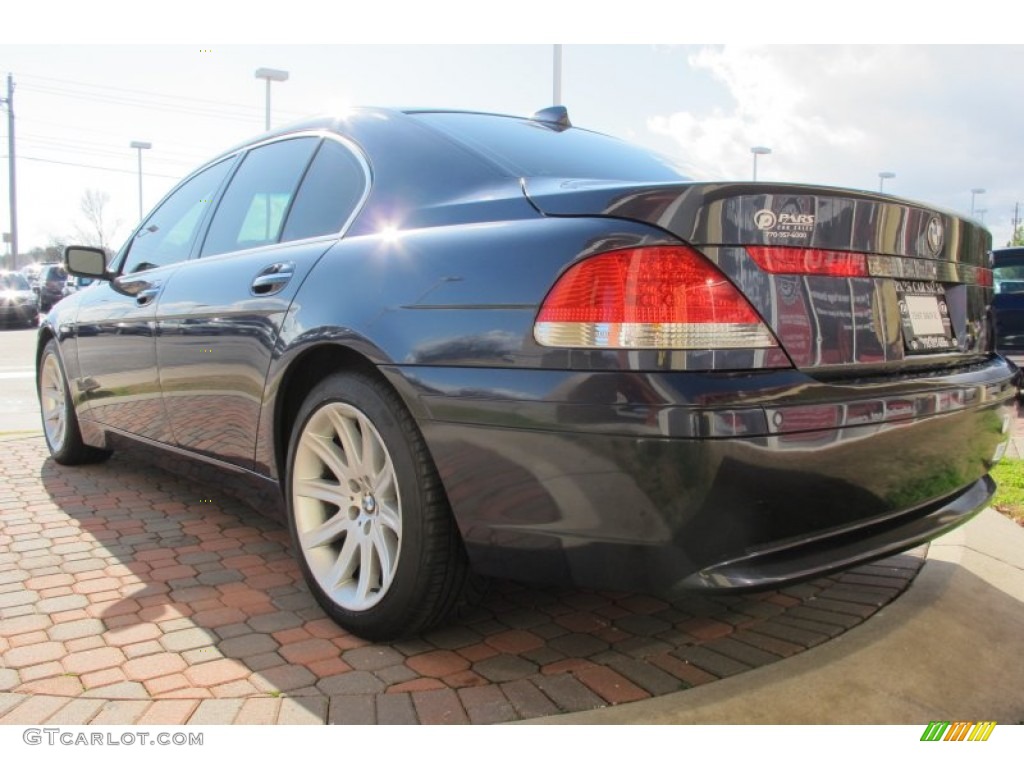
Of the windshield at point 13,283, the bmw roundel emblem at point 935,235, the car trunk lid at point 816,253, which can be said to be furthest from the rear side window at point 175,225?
the windshield at point 13,283

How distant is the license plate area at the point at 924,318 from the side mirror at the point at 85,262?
384 centimetres

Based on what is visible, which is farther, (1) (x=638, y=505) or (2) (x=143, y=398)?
(2) (x=143, y=398)

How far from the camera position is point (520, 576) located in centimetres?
204

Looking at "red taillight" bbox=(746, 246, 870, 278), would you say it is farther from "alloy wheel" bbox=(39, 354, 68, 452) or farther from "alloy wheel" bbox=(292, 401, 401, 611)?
"alloy wheel" bbox=(39, 354, 68, 452)

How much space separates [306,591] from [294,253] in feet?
3.89

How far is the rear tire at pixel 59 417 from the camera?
185 inches

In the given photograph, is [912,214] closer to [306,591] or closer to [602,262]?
[602,262]

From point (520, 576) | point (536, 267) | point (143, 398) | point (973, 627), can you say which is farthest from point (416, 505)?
point (143, 398)

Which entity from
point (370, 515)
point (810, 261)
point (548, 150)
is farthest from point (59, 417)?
point (810, 261)

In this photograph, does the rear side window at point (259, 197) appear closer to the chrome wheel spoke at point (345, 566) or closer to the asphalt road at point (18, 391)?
the chrome wheel spoke at point (345, 566)

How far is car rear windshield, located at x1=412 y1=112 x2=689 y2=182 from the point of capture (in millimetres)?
2428

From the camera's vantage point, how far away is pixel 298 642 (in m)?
2.44

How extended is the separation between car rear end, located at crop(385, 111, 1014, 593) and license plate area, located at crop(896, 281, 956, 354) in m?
0.03
